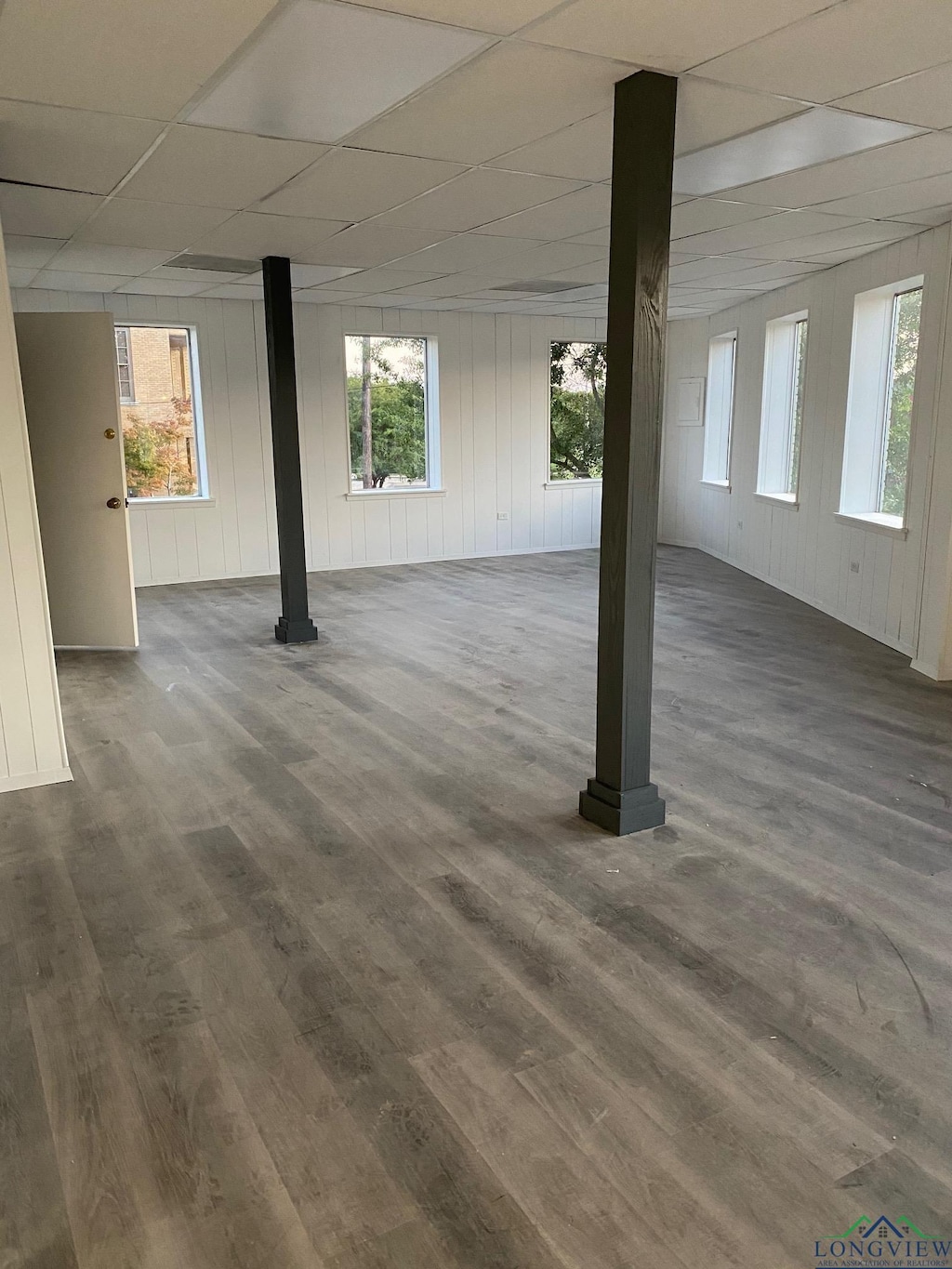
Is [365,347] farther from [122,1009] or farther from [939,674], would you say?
[122,1009]

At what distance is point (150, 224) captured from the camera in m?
5.28

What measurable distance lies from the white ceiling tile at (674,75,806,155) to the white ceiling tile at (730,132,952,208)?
2.41 ft

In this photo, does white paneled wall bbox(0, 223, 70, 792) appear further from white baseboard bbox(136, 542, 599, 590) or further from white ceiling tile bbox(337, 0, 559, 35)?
white baseboard bbox(136, 542, 599, 590)

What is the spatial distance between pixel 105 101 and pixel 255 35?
821 mm

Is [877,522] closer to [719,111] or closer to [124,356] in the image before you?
[719,111]

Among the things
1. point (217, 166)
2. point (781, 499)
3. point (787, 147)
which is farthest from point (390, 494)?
point (787, 147)

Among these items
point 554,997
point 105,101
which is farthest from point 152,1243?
point 105,101

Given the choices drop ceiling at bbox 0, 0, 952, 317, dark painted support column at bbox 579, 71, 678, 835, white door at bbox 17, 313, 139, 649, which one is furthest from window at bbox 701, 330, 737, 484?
dark painted support column at bbox 579, 71, 678, 835

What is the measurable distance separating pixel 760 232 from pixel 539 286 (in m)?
2.61

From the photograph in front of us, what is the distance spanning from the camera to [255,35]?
9.20ft

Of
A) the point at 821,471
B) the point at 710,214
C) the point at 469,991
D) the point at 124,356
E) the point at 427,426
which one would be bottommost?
the point at 469,991

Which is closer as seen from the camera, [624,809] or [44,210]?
[624,809]

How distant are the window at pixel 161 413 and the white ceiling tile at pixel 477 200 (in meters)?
4.03

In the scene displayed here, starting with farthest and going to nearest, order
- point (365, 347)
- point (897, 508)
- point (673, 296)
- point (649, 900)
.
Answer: point (365, 347)
point (673, 296)
point (897, 508)
point (649, 900)
